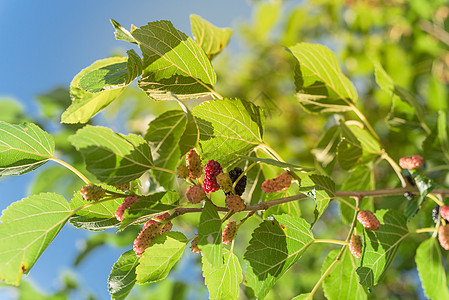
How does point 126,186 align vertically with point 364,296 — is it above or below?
above

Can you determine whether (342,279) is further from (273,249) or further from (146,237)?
(146,237)

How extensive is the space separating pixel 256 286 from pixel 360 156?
38 centimetres

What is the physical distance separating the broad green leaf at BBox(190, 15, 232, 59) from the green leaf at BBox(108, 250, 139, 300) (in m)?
0.40

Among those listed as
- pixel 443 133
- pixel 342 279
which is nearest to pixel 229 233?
pixel 342 279

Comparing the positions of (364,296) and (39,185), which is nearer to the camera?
(364,296)

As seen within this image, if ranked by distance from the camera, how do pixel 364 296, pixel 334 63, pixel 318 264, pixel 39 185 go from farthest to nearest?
pixel 318 264 < pixel 39 185 < pixel 334 63 < pixel 364 296

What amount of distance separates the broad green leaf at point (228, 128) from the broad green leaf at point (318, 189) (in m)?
0.10

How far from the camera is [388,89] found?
33.1 inches

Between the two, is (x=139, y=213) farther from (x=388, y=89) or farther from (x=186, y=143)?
(x=388, y=89)

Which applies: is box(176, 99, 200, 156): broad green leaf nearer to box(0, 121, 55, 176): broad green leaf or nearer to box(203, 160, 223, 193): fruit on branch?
box(203, 160, 223, 193): fruit on branch

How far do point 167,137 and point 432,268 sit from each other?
58cm

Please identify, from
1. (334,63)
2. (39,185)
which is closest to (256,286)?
(334,63)

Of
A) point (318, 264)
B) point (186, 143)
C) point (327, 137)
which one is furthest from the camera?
point (318, 264)

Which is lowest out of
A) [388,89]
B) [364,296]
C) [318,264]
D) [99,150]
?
[318,264]
